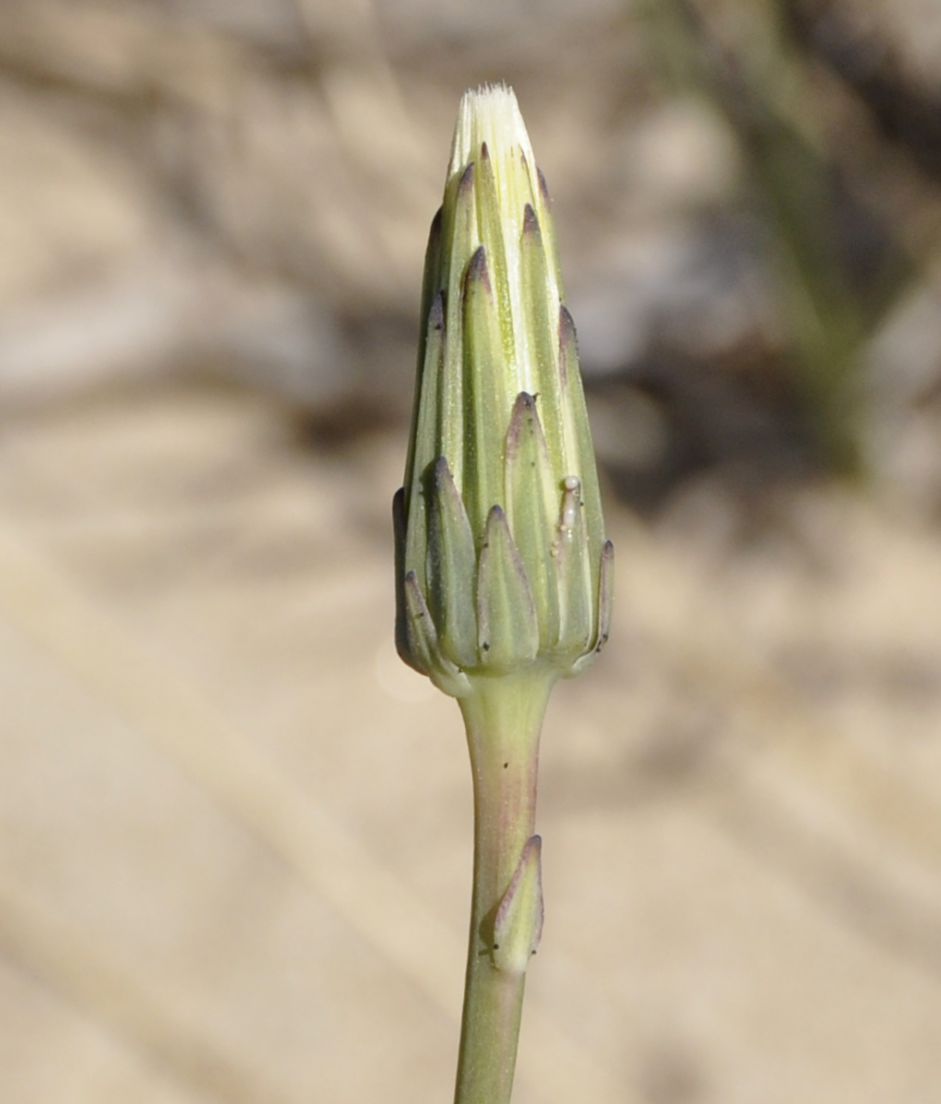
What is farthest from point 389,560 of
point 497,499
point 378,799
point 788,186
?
point 497,499

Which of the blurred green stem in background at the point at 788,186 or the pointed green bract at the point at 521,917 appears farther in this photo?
the blurred green stem in background at the point at 788,186

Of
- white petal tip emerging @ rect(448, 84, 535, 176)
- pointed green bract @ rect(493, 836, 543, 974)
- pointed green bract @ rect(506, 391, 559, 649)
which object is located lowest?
pointed green bract @ rect(493, 836, 543, 974)

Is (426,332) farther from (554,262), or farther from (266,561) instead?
(266,561)

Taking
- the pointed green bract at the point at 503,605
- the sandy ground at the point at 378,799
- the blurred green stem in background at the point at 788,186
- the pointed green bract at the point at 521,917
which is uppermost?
the blurred green stem in background at the point at 788,186

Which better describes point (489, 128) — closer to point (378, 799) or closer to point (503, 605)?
point (503, 605)

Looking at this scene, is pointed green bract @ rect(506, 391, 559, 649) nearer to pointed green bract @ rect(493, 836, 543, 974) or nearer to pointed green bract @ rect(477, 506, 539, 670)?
pointed green bract @ rect(477, 506, 539, 670)

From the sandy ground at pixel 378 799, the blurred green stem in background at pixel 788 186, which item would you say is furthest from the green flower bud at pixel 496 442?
the blurred green stem in background at pixel 788 186

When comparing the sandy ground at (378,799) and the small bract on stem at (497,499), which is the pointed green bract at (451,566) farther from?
the sandy ground at (378,799)

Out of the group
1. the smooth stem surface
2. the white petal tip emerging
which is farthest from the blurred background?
the white petal tip emerging
